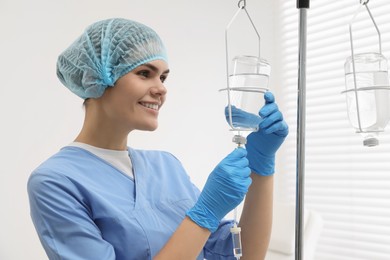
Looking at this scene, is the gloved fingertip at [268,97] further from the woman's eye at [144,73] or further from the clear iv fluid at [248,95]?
the woman's eye at [144,73]

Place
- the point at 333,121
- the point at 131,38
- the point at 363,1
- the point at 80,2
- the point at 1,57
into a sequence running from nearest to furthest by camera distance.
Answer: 1. the point at 363,1
2. the point at 131,38
3. the point at 1,57
4. the point at 80,2
5. the point at 333,121

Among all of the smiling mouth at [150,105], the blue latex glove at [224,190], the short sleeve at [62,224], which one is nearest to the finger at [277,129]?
the blue latex glove at [224,190]

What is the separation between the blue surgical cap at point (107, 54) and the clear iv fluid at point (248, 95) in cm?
28

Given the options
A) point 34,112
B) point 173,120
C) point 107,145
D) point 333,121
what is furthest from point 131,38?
point 333,121

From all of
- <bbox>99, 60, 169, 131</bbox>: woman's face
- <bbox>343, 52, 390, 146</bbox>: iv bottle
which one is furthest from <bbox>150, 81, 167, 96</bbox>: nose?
<bbox>343, 52, 390, 146</bbox>: iv bottle

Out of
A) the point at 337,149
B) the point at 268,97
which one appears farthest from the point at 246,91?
the point at 337,149

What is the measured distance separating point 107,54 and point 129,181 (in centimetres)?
38

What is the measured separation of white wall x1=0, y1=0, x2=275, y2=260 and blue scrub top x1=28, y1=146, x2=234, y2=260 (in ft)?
3.27

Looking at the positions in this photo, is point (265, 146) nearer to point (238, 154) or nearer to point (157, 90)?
point (238, 154)

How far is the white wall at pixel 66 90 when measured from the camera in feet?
7.13

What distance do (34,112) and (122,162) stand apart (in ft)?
3.51

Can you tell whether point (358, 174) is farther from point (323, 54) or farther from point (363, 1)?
point (363, 1)

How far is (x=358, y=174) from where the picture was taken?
2.53m

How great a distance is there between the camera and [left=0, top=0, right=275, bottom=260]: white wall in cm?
217
